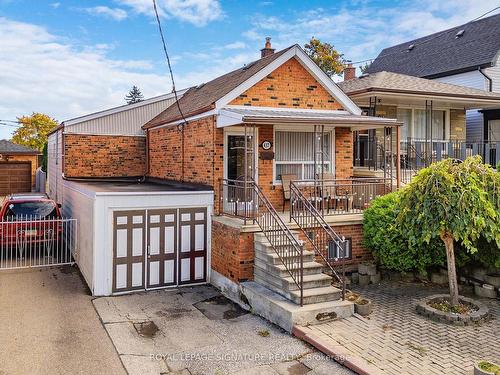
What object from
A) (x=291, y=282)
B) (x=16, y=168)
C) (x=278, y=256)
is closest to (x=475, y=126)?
(x=278, y=256)

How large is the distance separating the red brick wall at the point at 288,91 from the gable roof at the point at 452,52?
36.8ft

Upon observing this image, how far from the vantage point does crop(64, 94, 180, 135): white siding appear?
15.1 meters

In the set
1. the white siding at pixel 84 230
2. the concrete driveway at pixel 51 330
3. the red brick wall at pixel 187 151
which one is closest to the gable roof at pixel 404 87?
the red brick wall at pixel 187 151

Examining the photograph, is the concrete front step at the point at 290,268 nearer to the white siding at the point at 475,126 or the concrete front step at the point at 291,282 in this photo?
the concrete front step at the point at 291,282

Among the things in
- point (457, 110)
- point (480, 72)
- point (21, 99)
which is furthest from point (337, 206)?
point (21, 99)

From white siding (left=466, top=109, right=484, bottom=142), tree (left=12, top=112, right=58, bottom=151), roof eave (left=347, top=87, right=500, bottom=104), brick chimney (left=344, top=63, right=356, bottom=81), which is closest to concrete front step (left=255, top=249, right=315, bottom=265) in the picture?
roof eave (left=347, top=87, right=500, bottom=104)

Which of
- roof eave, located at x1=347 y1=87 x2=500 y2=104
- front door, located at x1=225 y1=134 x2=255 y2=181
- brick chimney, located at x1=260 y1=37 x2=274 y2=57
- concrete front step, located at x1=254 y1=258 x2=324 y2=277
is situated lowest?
concrete front step, located at x1=254 y1=258 x2=324 y2=277

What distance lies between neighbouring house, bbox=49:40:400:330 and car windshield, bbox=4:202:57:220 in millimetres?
678

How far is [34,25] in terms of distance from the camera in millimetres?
11797

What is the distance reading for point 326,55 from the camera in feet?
108

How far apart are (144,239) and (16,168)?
22559mm

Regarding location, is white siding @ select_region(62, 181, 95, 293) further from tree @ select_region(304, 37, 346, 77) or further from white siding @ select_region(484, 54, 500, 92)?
tree @ select_region(304, 37, 346, 77)

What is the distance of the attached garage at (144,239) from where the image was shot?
918 centimetres

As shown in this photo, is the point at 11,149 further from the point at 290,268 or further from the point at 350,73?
the point at 290,268
